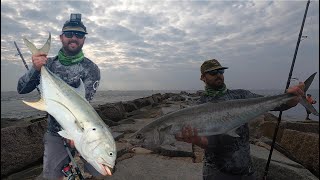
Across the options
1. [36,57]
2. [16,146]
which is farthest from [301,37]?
[16,146]

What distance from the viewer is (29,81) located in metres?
3.55

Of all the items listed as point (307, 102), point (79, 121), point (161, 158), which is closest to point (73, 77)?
point (79, 121)

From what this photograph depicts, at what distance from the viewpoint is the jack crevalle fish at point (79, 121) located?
2.49 meters

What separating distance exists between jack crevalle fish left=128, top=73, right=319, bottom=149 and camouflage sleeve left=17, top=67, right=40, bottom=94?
54.6 inches

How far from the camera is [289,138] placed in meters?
8.38

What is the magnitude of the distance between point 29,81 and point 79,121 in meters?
1.33

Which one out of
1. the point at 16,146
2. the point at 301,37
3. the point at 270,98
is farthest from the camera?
the point at 16,146

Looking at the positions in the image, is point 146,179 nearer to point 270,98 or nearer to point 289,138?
point 270,98

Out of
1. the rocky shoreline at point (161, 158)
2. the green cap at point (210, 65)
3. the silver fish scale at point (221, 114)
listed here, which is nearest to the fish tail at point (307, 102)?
the silver fish scale at point (221, 114)

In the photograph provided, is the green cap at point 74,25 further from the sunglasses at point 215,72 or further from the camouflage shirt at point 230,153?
the camouflage shirt at point 230,153

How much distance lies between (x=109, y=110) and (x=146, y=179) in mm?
8612

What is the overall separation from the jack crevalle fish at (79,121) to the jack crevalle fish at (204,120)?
1033mm

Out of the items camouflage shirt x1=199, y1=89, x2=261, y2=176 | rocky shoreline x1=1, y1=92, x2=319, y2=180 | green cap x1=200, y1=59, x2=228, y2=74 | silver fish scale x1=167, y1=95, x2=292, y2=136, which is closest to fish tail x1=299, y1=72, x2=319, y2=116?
silver fish scale x1=167, y1=95, x2=292, y2=136

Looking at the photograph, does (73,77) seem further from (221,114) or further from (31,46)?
(221,114)
